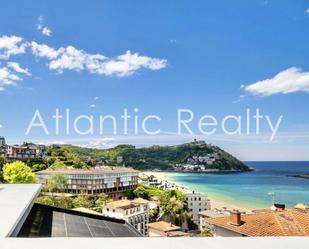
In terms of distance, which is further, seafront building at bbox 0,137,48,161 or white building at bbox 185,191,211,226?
seafront building at bbox 0,137,48,161

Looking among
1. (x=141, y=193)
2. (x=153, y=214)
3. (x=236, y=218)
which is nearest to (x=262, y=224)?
(x=236, y=218)

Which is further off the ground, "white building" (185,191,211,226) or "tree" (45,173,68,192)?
"tree" (45,173,68,192)

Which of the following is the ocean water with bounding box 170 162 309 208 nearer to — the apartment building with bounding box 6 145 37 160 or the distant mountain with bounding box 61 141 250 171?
the distant mountain with bounding box 61 141 250 171

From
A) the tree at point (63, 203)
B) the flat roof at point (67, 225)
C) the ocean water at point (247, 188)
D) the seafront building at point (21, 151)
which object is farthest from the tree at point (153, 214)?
the flat roof at point (67, 225)

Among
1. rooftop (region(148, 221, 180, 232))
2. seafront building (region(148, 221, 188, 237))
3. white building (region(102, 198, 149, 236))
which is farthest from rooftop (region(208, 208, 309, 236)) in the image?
white building (region(102, 198, 149, 236))

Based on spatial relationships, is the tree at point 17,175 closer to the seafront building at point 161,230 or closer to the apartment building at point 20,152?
the seafront building at point 161,230
